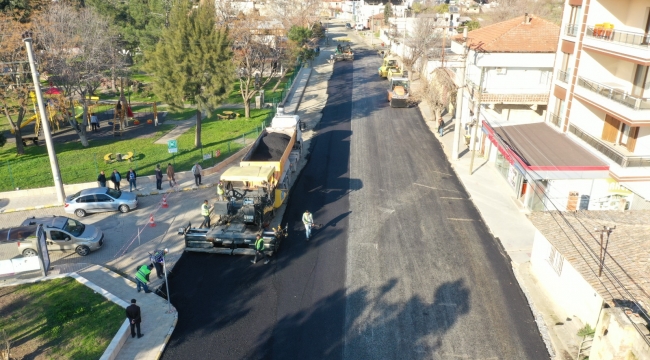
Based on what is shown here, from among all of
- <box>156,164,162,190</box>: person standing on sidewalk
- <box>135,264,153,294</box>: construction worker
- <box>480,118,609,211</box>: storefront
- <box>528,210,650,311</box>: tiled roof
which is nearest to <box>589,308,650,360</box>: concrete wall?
<box>528,210,650,311</box>: tiled roof

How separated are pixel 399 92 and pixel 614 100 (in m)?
24.6

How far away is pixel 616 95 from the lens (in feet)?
73.5

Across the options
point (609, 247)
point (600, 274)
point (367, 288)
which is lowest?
point (367, 288)

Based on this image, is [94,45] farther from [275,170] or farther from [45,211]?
[275,170]

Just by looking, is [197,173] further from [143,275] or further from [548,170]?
[548,170]

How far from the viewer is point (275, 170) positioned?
76.6 feet

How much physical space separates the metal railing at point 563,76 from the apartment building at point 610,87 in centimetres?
6

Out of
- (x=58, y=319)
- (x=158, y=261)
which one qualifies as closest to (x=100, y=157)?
(x=158, y=261)

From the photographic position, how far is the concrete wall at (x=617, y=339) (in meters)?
11.7

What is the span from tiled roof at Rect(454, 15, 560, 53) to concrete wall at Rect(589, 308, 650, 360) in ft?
74.0

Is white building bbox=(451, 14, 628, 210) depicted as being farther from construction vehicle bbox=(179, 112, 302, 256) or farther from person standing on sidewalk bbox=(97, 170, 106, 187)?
person standing on sidewalk bbox=(97, 170, 106, 187)

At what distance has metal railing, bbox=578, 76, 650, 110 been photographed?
20875 mm

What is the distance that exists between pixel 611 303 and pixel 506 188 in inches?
566

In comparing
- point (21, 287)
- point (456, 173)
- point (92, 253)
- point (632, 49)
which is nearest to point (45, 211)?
point (92, 253)
